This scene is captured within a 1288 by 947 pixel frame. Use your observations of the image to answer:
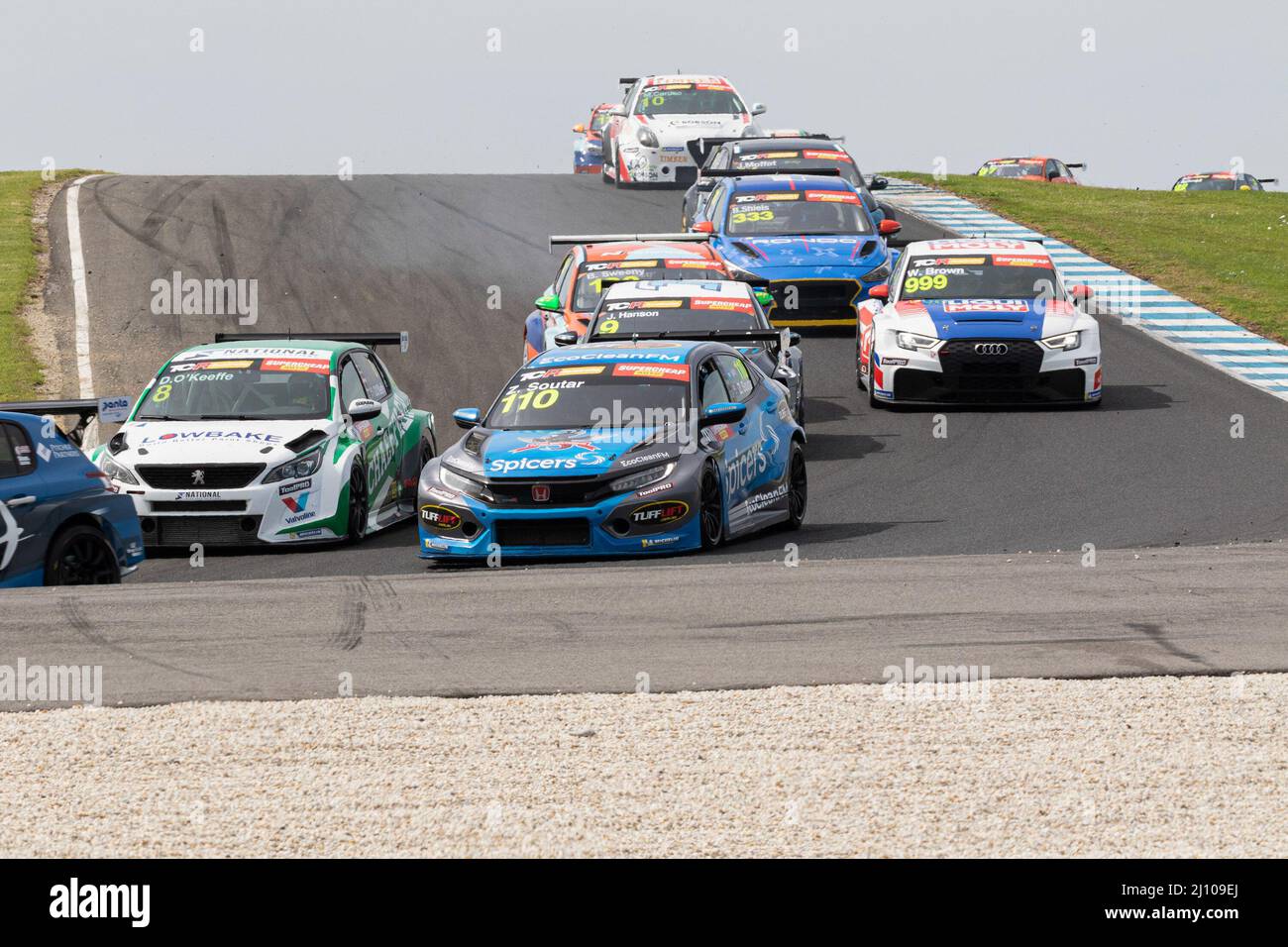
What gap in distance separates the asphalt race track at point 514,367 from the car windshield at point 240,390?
1.21 m

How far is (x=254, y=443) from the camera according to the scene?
1430 cm

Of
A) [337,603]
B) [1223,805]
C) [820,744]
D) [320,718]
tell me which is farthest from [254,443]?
[1223,805]

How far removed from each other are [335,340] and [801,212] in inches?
319

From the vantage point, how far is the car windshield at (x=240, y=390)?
1507 centimetres

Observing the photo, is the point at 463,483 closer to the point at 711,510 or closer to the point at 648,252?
the point at 711,510

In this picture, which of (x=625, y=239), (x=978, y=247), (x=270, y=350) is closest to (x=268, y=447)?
(x=270, y=350)

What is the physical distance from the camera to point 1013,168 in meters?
44.9

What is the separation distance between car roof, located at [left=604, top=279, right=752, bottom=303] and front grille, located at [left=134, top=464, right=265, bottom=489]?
4.81 m

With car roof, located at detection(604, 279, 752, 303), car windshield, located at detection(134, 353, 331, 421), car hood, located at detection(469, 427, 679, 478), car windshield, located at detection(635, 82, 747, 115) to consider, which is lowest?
car hood, located at detection(469, 427, 679, 478)

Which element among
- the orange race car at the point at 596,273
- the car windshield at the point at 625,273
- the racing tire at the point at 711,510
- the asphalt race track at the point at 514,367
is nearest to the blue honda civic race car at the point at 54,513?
the asphalt race track at the point at 514,367

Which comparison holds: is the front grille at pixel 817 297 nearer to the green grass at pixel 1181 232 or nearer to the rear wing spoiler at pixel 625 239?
the rear wing spoiler at pixel 625 239

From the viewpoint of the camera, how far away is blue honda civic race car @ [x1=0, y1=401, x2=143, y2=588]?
36.8 feet

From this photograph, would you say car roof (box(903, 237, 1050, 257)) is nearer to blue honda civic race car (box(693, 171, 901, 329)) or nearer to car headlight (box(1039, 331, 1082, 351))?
blue honda civic race car (box(693, 171, 901, 329))
